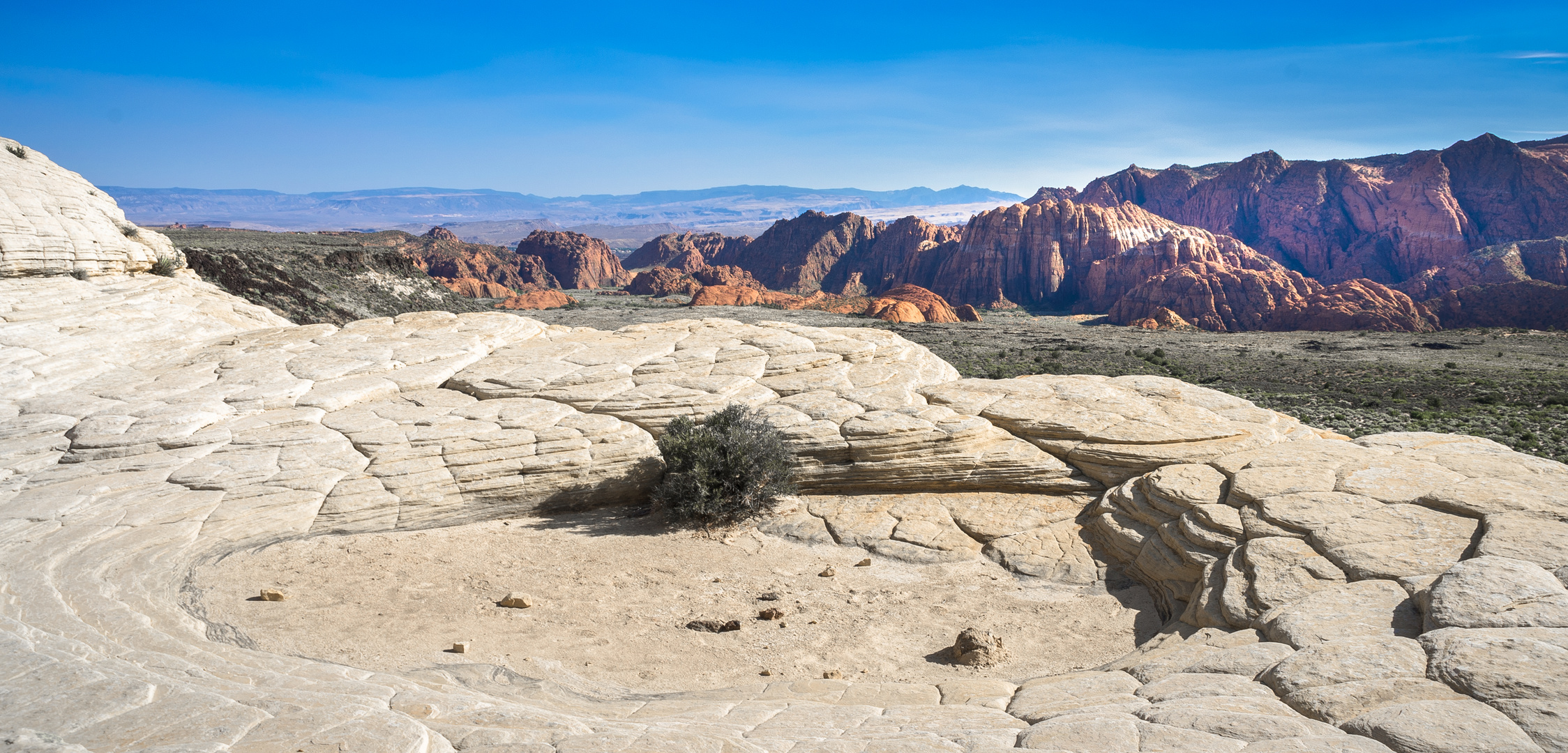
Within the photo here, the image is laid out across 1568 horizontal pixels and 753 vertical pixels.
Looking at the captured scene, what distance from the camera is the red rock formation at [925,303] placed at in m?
91.4

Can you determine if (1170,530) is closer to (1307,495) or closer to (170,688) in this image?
(1307,495)

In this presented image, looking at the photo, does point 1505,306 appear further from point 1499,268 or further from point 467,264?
point 467,264

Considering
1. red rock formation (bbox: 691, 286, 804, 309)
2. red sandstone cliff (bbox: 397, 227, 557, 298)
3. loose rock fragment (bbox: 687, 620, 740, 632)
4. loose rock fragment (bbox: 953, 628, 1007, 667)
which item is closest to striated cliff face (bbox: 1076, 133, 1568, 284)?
red rock formation (bbox: 691, 286, 804, 309)

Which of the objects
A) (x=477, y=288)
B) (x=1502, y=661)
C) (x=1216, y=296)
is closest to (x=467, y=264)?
(x=477, y=288)

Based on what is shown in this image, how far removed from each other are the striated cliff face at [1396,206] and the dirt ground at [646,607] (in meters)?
153

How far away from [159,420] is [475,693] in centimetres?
916

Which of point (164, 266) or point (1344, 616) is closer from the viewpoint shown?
point (1344, 616)

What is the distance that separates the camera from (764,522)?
11.9 meters

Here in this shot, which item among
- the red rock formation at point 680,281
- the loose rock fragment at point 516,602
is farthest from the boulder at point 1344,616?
the red rock formation at point 680,281

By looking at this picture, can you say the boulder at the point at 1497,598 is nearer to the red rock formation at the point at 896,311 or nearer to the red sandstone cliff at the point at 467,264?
the red rock formation at the point at 896,311

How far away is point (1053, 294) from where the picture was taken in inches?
5133

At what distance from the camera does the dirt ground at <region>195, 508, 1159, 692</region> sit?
25.4ft

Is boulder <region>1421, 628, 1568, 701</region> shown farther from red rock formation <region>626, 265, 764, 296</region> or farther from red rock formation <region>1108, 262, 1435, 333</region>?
red rock formation <region>626, 265, 764, 296</region>

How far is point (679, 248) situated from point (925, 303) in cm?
10294
